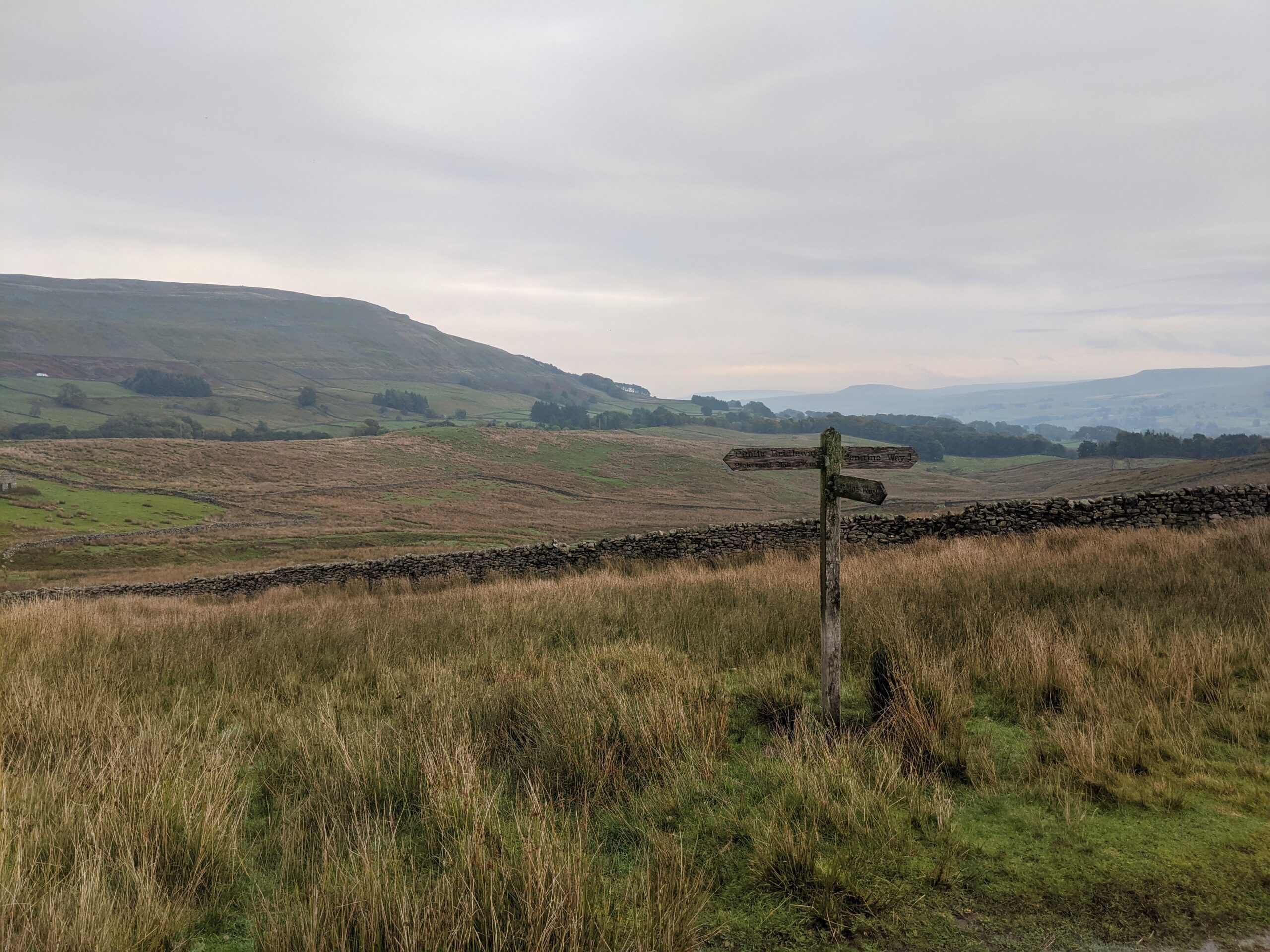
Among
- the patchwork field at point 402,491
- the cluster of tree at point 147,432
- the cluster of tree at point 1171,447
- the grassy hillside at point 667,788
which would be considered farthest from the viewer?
the cluster of tree at point 147,432

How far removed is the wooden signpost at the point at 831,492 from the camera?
5316 millimetres

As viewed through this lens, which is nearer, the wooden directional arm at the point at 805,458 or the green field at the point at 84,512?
the wooden directional arm at the point at 805,458

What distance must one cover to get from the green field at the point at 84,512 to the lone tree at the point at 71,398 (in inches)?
6096

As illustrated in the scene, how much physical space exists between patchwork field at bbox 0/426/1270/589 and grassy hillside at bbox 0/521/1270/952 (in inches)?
1335

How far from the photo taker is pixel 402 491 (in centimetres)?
8319

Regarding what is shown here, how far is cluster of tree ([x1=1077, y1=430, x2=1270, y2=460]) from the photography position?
131 meters

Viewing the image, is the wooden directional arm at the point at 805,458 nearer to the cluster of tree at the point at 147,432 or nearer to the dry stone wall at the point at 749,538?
the dry stone wall at the point at 749,538

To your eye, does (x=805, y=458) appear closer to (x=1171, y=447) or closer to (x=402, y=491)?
(x=402, y=491)

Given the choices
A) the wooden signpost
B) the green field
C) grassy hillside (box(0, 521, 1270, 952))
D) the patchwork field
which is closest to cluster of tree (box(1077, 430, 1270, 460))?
the patchwork field

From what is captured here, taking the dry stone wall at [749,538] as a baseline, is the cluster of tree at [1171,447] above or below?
above

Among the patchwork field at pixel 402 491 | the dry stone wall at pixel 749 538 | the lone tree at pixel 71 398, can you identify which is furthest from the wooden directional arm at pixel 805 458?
the lone tree at pixel 71 398

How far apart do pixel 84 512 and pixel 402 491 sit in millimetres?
32885

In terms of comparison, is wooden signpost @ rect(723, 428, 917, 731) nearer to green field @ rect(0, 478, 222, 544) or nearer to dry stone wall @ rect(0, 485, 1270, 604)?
dry stone wall @ rect(0, 485, 1270, 604)

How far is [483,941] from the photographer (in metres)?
2.75
